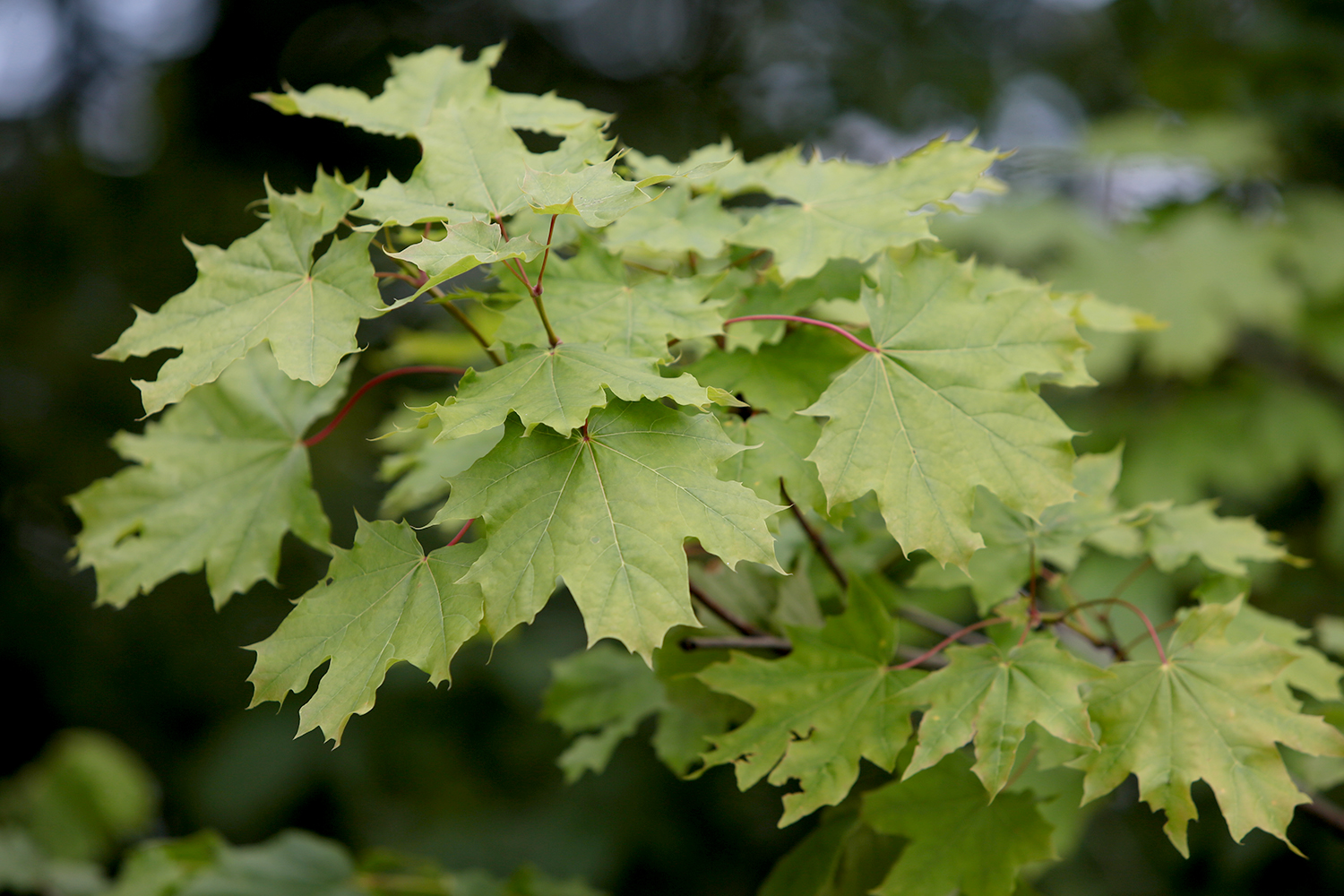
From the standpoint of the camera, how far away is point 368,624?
113 cm

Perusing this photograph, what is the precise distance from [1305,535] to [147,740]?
6.65m

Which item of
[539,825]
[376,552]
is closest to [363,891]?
[376,552]

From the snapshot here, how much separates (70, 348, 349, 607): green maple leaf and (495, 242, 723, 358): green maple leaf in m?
0.50

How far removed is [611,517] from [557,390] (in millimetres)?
168

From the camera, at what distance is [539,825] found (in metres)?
5.09

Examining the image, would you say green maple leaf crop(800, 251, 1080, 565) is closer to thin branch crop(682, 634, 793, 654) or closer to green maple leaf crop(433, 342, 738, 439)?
green maple leaf crop(433, 342, 738, 439)

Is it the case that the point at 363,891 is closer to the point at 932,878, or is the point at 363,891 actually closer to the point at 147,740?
the point at 932,878

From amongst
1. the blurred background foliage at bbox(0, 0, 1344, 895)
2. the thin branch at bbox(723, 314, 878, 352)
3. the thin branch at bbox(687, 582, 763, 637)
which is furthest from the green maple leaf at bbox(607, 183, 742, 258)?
the blurred background foliage at bbox(0, 0, 1344, 895)

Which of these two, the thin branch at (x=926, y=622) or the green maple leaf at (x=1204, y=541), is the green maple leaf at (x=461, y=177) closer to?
the thin branch at (x=926, y=622)

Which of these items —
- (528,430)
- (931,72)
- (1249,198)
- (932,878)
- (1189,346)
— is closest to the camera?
(528,430)

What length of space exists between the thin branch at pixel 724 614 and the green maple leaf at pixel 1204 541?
0.69 m

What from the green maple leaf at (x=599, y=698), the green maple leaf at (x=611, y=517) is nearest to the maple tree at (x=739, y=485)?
the green maple leaf at (x=611, y=517)

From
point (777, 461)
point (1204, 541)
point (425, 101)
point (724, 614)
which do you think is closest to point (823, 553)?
point (724, 614)

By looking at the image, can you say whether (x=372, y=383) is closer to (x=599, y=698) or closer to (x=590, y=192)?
(x=590, y=192)
